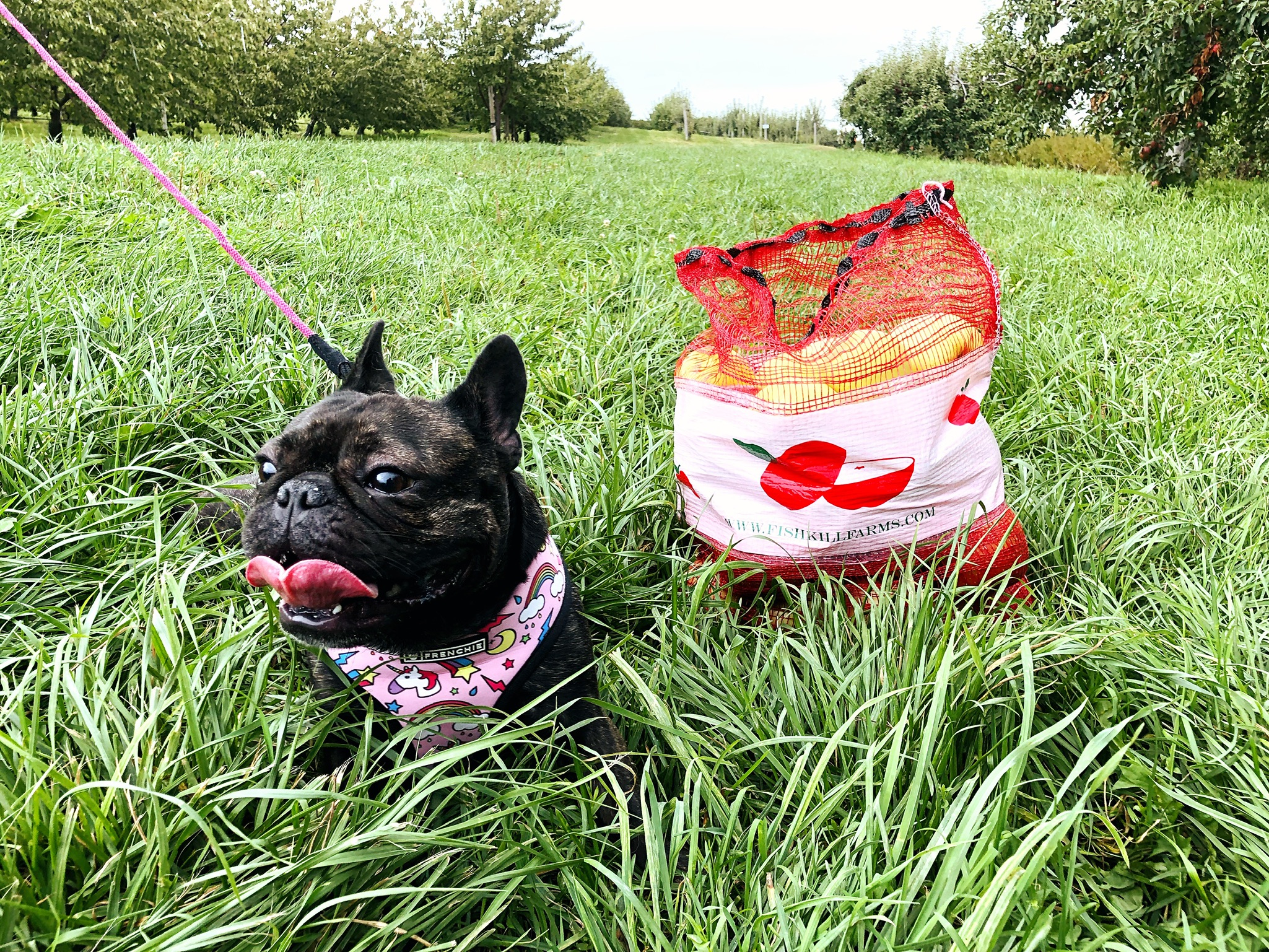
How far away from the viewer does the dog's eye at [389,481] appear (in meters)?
Result: 1.55

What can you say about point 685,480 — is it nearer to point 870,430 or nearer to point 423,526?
point 870,430

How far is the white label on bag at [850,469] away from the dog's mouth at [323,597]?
0.97 meters

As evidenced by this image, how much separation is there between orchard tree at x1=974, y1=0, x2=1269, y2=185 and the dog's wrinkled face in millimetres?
8142

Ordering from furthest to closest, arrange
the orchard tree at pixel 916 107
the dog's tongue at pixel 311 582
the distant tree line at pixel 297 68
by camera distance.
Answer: the orchard tree at pixel 916 107, the distant tree line at pixel 297 68, the dog's tongue at pixel 311 582

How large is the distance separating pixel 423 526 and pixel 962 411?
1.51m

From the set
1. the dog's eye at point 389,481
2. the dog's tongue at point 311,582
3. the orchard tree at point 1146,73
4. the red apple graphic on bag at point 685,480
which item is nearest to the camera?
the dog's tongue at point 311,582

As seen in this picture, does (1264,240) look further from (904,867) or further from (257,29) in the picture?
(257,29)

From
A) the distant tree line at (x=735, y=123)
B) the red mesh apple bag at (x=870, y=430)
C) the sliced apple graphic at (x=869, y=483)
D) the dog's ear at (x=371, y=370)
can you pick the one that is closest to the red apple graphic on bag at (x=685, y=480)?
the red mesh apple bag at (x=870, y=430)

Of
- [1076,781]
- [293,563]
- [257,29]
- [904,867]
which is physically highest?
[257,29]

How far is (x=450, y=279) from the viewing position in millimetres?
4059

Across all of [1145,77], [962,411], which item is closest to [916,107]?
[1145,77]

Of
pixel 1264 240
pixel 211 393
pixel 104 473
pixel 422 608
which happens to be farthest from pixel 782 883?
pixel 1264 240

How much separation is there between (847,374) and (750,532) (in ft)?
1.71

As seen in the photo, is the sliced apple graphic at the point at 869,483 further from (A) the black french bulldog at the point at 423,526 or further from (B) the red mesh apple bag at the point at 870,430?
(A) the black french bulldog at the point at 423,526
